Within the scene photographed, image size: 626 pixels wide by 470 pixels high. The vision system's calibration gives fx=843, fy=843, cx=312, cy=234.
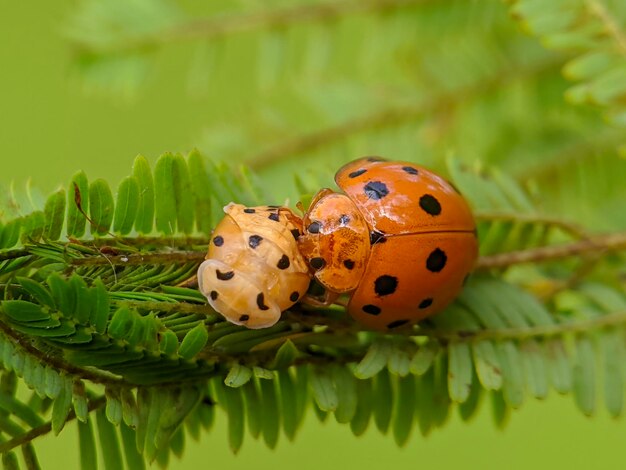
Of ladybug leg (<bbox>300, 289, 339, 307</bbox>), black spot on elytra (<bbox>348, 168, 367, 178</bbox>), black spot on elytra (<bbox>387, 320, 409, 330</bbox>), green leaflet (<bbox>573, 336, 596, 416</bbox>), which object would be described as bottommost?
green leaflet (<bbox>573, 336, 596, 416</bbox>)

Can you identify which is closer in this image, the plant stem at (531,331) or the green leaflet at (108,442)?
the green leaflet at (108,442)

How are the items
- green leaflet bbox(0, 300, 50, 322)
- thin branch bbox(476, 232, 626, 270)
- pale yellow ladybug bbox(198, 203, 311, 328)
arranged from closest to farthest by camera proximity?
green leaflet bbox(0, 300, 50, 322)
pale yellow ladybug bbox(198, 203, 311, 328)
thin branch bbox(476, 232, 626, 270)

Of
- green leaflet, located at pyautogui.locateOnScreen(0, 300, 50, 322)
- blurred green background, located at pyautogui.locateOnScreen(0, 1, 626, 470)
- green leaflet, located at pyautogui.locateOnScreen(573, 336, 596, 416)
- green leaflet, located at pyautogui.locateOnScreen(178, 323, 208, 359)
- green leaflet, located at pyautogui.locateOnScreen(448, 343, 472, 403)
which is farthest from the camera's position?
blurred green background, located at pyautogui.locateOnScreen(0, 1, 626, 470)

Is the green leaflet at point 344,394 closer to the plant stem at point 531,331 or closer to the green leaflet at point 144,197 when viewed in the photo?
the plant stem at point 531,331

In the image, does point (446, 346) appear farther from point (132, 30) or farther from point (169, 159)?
point (132, 30)

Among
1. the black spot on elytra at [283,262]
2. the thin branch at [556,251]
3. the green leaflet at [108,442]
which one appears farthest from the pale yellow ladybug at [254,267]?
the thin branch at [556,251]

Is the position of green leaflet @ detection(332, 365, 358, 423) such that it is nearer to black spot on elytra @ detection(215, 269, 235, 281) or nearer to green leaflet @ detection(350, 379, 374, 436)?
green leaflet @ detection(350, 379, 374, 436)

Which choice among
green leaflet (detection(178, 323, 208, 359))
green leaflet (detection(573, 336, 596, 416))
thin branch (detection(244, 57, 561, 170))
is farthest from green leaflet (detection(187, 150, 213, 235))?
thin branch (detection(244, 57, 561, 170))

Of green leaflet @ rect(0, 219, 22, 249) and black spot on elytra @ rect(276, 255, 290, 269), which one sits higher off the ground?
black spot on elytra @ rect(276, 255, 290, 269)
